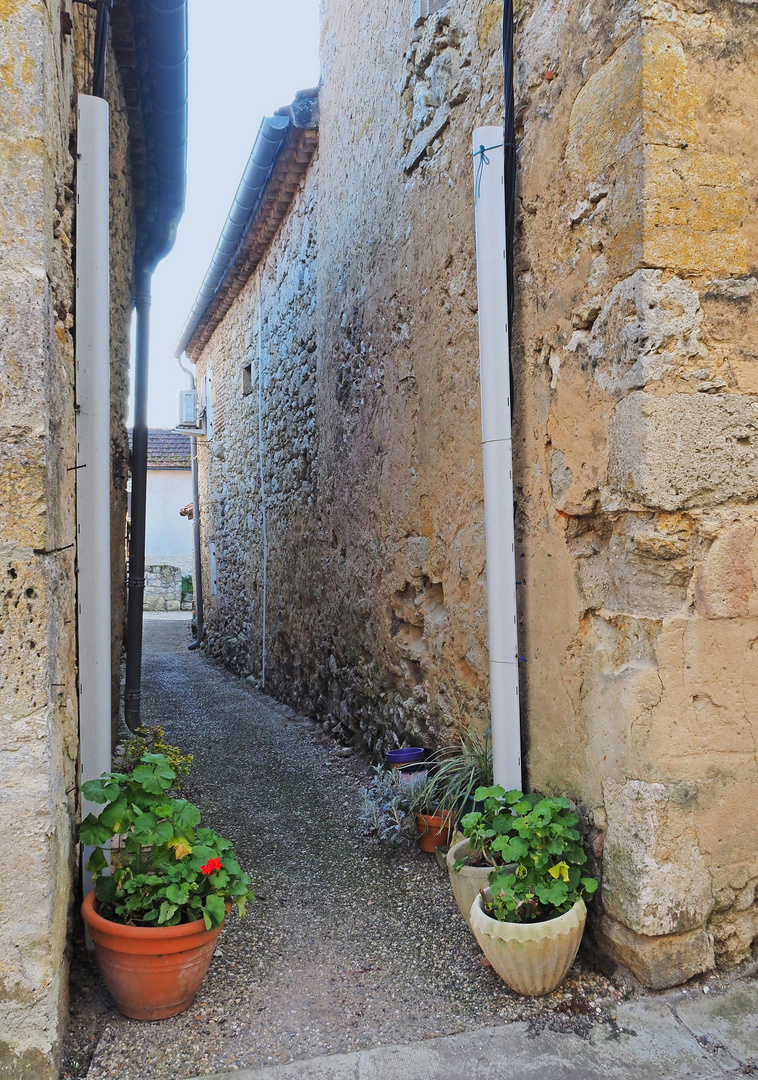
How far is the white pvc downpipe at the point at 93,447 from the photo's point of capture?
8.58 feet

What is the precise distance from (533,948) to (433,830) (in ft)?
3.91

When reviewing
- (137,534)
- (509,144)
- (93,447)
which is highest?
(509,144)

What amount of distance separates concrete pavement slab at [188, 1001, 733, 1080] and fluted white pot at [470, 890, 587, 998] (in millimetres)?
151

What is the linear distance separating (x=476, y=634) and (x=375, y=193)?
2.89 metres

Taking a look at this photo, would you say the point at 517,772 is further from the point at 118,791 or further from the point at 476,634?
the point at 118,791

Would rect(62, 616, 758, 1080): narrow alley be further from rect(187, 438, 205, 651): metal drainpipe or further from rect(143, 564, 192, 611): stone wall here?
rect(143, 564, 192, 611): stone wall

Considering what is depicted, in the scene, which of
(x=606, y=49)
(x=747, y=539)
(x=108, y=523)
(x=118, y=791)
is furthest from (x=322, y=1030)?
(x=606, y=49)

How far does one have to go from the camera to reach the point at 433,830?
356cm

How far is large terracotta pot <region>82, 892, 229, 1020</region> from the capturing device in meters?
2.29

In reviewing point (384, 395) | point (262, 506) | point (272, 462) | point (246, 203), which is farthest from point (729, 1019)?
point (246, 203)

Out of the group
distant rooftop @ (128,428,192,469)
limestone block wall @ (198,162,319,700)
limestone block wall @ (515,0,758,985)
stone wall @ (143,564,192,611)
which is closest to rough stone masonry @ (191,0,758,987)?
limestone block wall @ (515,0,758,985)

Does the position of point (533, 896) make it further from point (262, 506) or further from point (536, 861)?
point (262, 506)

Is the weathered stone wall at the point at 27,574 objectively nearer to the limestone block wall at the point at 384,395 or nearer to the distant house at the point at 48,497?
the distant house at the point at 48,497

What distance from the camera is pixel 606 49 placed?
257 cm
